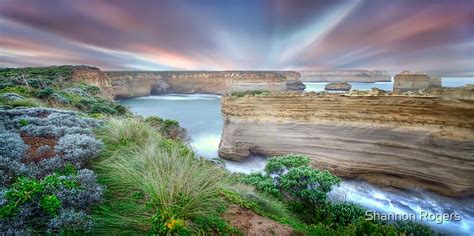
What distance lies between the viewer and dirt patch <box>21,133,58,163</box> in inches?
131

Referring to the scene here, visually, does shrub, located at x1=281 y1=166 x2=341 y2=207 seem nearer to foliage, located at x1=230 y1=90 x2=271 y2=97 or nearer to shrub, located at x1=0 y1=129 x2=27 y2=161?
shrub, located at x1=0 y1=129 x2=27 y2=161

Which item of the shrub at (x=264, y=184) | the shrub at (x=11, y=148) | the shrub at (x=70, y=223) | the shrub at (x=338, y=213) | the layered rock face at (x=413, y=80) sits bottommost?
the shrub at (x=338, y=213)

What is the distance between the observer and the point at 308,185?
6.64 meters

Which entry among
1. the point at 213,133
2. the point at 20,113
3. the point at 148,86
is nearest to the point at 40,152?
the point at 20,113

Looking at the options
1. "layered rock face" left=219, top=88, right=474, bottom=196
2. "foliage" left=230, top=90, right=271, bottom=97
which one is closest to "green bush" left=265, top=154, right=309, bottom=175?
"layered rock face" left=219, top=88, right=474, bottom=196

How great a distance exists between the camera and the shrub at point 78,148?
11.3 ft

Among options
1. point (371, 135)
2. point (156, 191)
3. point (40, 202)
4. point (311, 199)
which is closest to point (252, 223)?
point (156, 191)

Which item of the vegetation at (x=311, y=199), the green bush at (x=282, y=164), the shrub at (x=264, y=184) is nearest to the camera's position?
the vegetation at (x=311, y=199)

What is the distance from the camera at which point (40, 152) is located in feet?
11.4

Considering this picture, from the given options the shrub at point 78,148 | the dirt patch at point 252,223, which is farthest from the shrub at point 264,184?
the shrub at point 78,148

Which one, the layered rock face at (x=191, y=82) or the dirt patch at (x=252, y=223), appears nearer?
the dirt patch at (x=252, y=223)

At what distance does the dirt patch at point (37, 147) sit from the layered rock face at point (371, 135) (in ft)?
34.2

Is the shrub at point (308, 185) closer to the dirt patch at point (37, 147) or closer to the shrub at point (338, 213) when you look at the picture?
the shrub at point (338, 213)

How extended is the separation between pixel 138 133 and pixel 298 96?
907cm
